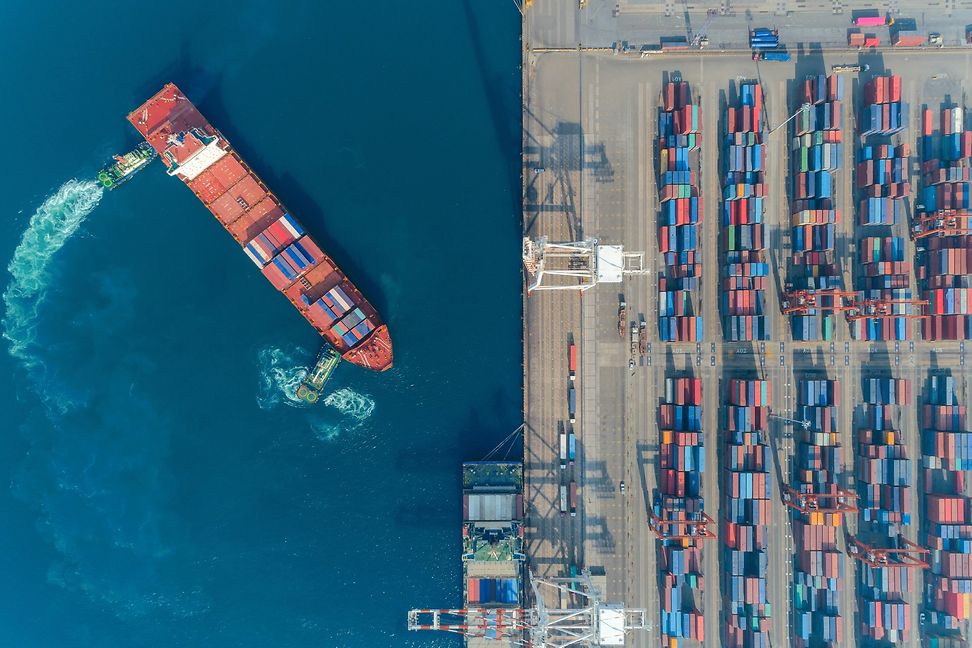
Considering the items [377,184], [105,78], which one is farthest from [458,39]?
[105,78]

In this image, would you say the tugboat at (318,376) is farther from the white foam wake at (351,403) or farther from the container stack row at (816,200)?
the container stack row at (816,200)

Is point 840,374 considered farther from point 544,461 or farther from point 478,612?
point 478,612

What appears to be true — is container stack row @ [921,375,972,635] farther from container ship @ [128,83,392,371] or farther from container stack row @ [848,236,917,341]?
container ship @ [128,83,392,371]

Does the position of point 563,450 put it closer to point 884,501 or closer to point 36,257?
point 884,501

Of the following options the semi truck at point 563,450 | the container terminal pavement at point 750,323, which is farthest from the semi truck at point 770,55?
the semi truck at point 563,450

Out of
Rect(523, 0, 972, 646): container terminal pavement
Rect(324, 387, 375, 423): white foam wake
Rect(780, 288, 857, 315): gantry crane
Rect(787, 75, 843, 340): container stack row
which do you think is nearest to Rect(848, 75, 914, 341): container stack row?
Rect(523, 0, 972, 646): container terminal pavement

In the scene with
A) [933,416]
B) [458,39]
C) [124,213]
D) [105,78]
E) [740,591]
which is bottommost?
[740,591]
